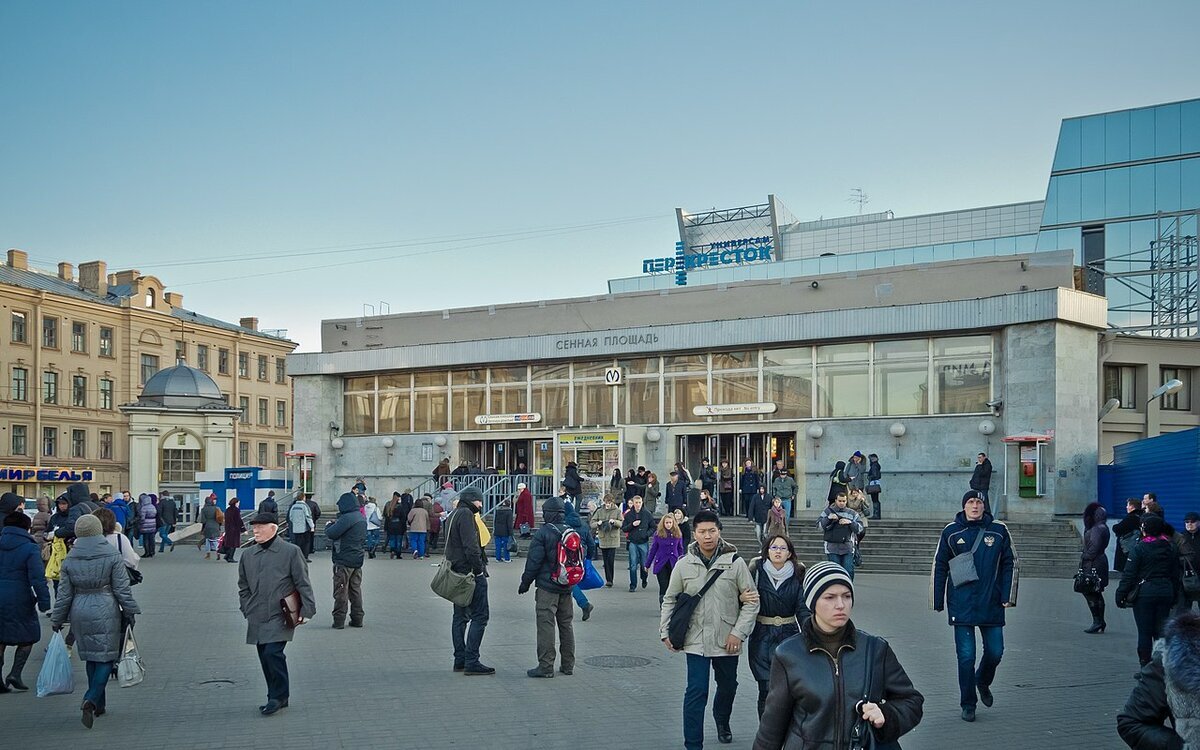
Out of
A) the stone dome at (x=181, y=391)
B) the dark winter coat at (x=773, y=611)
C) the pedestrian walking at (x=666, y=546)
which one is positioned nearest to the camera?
the dark winter coat at (x=773, y=611)

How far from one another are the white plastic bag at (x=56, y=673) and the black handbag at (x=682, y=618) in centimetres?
477

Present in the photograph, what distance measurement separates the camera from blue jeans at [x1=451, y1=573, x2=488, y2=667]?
11367mm

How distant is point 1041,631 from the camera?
14.8 meters

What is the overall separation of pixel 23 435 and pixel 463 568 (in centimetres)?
5441

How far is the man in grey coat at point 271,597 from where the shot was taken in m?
9.31

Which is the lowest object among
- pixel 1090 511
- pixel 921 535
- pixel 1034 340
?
pixel 921 535

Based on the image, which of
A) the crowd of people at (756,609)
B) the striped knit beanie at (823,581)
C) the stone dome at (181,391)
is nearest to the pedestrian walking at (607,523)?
the crowd of people at (756,609)

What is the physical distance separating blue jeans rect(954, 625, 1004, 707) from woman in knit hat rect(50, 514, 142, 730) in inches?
262

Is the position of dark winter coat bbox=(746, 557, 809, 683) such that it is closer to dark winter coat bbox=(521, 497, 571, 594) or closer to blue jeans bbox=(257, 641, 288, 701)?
dark winter coat bbox=(521, 497, 571, 594)

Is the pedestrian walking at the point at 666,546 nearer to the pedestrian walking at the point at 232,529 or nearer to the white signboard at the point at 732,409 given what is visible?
the pedestrian walking at the point at 232,529

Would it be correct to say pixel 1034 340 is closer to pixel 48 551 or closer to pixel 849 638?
pixel 48 551

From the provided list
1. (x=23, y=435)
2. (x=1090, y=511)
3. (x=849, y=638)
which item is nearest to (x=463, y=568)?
(x=849, y=638)

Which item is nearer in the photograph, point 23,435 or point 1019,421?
point 1019,421

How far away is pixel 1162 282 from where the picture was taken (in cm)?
4306
